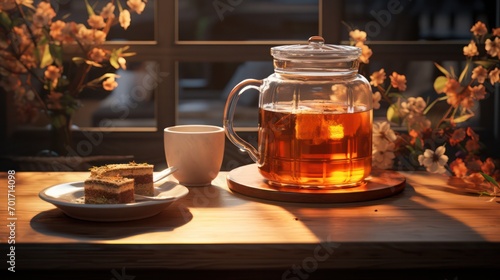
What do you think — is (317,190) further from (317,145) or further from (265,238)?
(265,238)

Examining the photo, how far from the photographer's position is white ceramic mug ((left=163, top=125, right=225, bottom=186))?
5.45 ft

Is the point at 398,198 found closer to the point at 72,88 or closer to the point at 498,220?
the point at 498,220

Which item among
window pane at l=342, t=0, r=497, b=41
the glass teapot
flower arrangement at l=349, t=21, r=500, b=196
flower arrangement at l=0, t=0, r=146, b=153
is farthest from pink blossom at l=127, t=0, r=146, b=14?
window pane at l=342, t=0, r=497, b=41

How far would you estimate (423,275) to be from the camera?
1.33m

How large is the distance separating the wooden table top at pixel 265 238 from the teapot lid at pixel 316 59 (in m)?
0.27

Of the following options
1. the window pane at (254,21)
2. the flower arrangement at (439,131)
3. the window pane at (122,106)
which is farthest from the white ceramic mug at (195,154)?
the window pane at (254,21)

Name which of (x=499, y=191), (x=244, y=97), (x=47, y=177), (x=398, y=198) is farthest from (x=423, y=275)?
(x=244, y=97)

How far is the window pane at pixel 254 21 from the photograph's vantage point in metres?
18.0

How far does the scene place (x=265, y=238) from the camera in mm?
1279

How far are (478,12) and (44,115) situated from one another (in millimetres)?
14379

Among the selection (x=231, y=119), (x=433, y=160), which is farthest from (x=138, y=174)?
(x=433, y=160)

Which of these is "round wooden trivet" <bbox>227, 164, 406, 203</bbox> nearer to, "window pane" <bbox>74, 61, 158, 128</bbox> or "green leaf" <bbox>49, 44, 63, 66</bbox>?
"green leaf" <bbox>49, 44, 63, 66</bbox>

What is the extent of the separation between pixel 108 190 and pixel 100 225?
6 centimetres

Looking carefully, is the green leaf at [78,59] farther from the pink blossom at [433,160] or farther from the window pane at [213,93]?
the window pane at [213,93]
